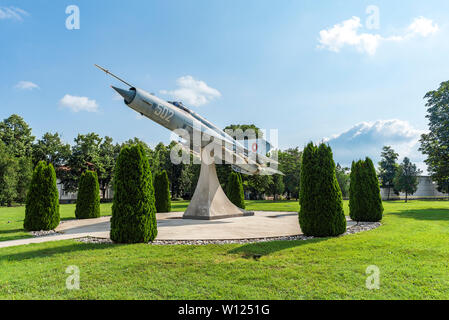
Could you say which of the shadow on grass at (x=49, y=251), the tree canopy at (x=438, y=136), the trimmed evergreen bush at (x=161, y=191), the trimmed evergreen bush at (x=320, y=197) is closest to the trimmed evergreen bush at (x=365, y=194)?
the trimmed evergreen bush at (x=320, y=197)

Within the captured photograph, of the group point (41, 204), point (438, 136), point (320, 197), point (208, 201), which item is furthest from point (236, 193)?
point (438, 136)

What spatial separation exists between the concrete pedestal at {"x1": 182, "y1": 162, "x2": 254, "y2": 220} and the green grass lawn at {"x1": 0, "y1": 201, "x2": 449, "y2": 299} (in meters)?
7.15

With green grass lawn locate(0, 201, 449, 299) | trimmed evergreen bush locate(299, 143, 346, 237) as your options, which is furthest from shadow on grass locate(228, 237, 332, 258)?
trimmed evergreen bush locate(299, 143, 346, 237)

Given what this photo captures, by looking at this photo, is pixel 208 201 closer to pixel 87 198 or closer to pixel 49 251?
pixel 87 198

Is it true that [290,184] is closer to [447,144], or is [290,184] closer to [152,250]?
[447,144]

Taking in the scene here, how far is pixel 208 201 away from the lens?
15539 mm

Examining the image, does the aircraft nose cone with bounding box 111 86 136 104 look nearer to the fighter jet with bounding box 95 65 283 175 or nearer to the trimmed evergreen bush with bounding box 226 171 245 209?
the fighter jet with bounding box 95 65 283 175

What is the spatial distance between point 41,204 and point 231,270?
392 inches

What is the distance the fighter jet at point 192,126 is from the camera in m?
12.5

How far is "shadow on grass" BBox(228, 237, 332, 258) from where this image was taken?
7305 millimetres

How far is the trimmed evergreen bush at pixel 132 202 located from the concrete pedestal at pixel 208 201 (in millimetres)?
6359

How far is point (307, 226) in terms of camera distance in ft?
31.7

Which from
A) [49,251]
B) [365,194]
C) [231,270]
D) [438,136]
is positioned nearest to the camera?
[231,270]
